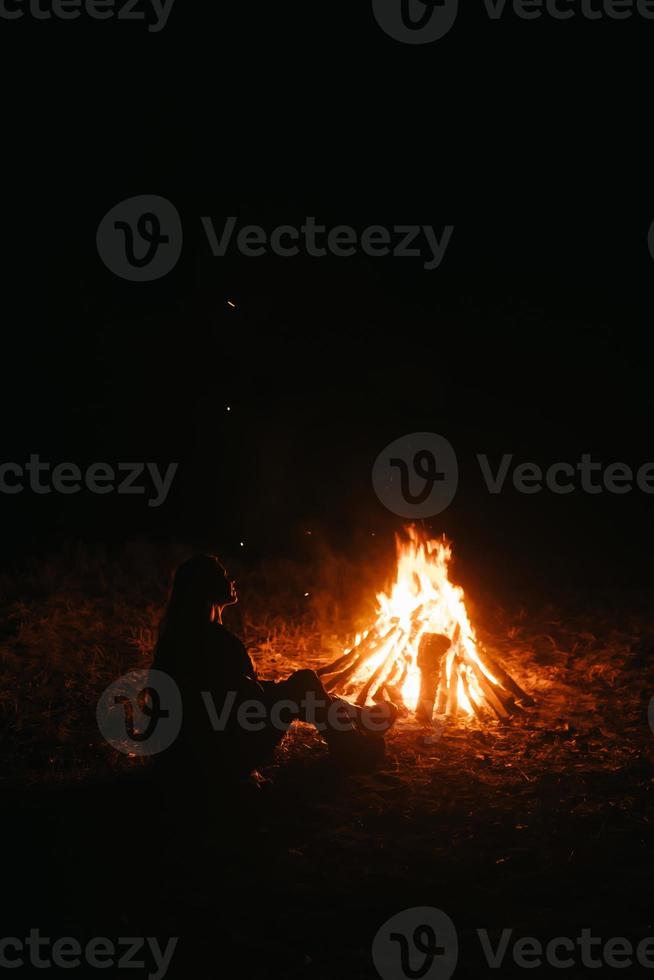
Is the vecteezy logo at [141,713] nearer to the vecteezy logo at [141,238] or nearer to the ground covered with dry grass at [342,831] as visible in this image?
the ground covered with dry grass at [342,831]

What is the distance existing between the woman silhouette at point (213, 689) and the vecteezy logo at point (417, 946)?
→ 56.4 inches

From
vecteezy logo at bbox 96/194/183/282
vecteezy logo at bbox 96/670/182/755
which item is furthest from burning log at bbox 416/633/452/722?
vecteezy logo at bbox 96/194/183/282

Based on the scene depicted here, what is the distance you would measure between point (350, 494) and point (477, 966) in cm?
1106

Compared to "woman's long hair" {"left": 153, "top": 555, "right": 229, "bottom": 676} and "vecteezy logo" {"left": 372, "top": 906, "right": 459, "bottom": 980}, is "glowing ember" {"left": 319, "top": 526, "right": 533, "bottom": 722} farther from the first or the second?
"vecteezy logo" {"left": 372, "top": 906, "right": 459, "bottom": 980}

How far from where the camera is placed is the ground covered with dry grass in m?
4.45

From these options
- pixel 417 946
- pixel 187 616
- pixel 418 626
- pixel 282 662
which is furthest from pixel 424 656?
pixel 417 946

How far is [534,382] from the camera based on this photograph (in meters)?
17.0

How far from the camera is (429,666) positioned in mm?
7172

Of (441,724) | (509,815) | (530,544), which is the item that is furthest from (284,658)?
(530,544)

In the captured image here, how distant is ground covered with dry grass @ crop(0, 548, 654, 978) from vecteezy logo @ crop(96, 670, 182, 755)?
4.9 inches

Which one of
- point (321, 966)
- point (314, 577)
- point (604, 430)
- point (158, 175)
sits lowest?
point (321, 966)

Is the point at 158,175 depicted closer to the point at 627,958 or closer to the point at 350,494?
the point at 350,494

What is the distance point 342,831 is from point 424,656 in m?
2.11

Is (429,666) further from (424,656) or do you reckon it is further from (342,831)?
(342,831)
